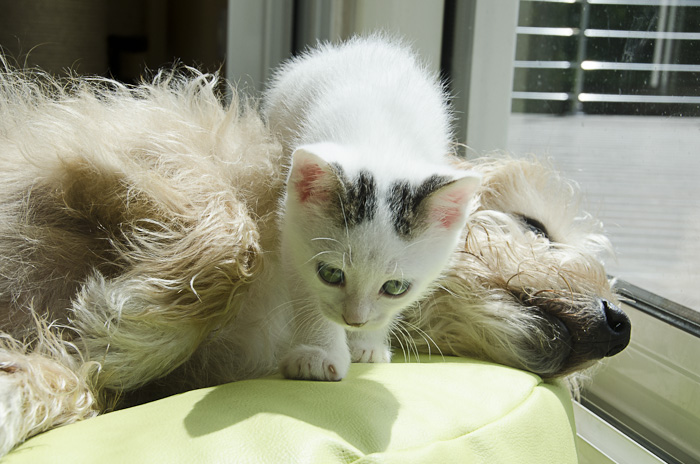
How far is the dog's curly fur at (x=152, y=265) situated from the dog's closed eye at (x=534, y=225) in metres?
0.09

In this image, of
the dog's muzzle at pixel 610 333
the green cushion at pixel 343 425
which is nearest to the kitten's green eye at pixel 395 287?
the green cushion at pixel 343 425

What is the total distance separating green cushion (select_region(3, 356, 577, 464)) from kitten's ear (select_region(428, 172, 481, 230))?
189 mm

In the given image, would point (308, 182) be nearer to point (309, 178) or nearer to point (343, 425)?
point (309, 178)

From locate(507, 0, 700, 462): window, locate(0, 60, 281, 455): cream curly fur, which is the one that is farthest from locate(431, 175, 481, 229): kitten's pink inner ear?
locate(507, 0, 700, 462): window

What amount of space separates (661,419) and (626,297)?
0.74 feet

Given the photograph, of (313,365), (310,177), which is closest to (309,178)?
(310,177)

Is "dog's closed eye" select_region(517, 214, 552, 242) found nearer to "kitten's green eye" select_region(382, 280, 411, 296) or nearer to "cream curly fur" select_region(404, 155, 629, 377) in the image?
"cream curly fur" select_region(404, 155, 629, 377)

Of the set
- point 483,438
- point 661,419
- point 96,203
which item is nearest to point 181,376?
point 96,203

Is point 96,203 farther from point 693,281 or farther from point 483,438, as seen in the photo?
point 693,281

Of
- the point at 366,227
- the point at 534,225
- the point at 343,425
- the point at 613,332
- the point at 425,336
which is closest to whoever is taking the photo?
the point at 343,425

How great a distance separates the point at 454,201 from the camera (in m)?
0.82

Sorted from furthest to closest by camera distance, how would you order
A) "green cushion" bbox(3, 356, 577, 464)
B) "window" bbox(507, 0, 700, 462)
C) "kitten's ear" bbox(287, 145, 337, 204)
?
"window" bbox(507, 0, 700, 462)
"kitten's ear" bbox(287, 145, 337, 204)
"green cushion" bbox(3, 356, 577, 464)

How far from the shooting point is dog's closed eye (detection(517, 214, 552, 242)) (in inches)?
44.2

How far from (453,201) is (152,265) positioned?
357 millimetres
